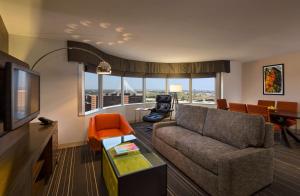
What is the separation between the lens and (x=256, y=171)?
1774 millimetres

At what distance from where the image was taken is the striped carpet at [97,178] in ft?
6.24

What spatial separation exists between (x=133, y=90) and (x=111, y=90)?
1.00m

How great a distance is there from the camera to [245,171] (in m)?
1.68

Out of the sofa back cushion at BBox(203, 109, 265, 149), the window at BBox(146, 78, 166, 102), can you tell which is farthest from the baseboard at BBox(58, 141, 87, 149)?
the window at BBox(146, 78, 166, 102)

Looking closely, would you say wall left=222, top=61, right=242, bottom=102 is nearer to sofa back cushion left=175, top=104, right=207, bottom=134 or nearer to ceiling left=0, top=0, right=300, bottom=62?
ceiling left=0, top=0, right=300, bottom=62

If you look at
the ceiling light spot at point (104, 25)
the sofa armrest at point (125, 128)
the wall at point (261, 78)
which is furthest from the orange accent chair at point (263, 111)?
the ceiling light spot at point (104, 25)

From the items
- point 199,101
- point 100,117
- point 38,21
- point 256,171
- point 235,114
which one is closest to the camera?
point 256,171

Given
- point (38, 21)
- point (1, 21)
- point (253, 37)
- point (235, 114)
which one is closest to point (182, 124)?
point (235, 114)

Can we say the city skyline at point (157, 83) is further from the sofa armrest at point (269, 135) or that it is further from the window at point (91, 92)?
the sofa armrest at point (269, 135)

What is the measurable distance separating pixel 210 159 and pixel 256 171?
0.55 m

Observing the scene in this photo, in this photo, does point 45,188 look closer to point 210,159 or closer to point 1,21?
point 210,159

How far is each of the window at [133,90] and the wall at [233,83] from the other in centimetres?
307

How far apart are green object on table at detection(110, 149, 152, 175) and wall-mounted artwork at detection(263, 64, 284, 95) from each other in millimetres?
5023

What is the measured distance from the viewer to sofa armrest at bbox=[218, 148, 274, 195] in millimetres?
1589
